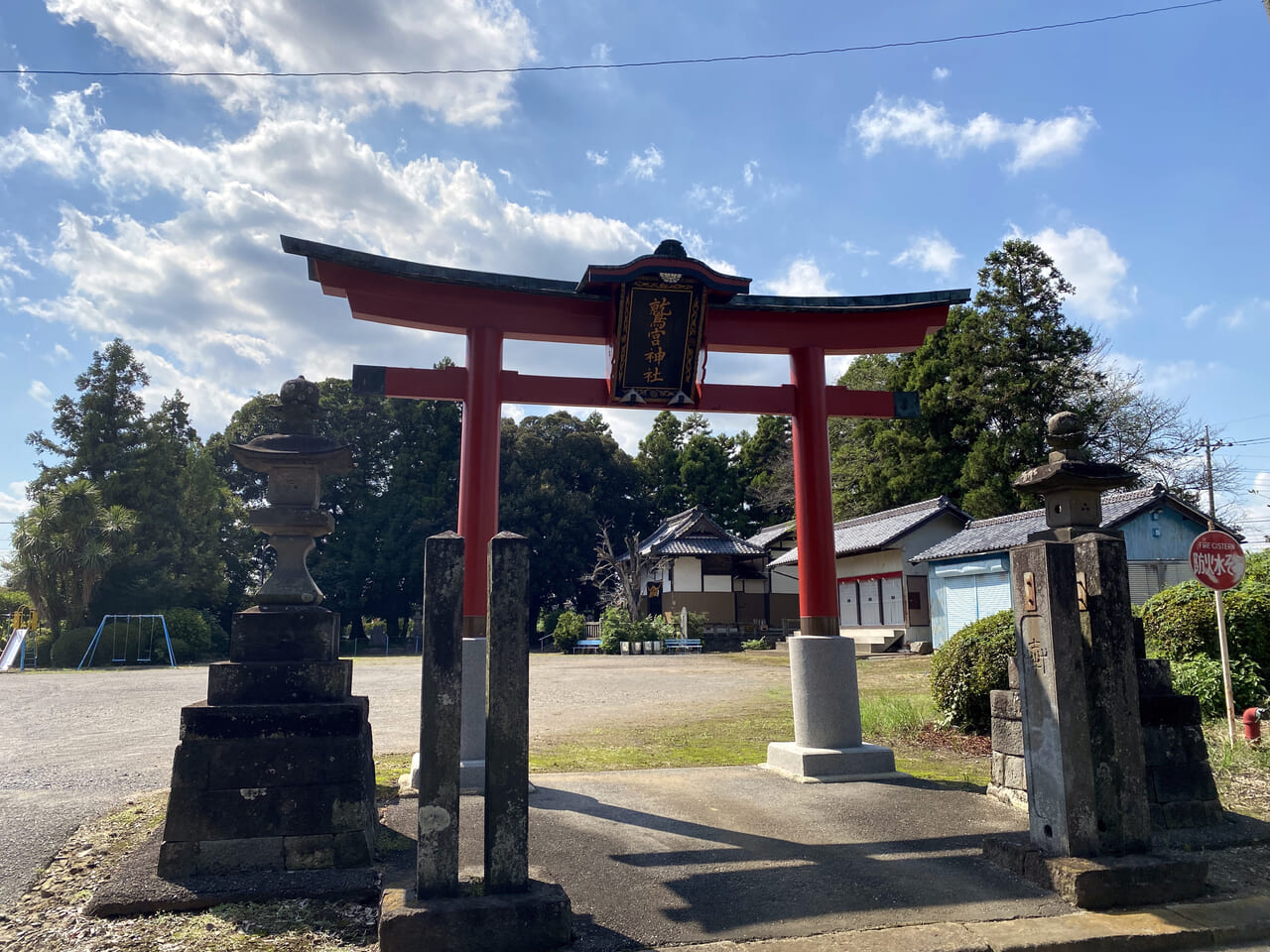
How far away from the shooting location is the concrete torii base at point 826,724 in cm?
716

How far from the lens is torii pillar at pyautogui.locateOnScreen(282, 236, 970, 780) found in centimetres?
721

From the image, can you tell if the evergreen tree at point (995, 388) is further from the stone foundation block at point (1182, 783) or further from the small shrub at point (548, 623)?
the stone foundation block at point (1182, 783)

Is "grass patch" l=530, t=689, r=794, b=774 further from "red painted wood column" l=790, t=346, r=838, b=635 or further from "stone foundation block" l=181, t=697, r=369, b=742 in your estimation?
"stone foundation block" l=181, t=697, r=369, b=742

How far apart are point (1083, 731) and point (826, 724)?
3.12 metres

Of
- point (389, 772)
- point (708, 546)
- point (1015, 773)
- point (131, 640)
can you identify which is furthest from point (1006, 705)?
point (708, 546)

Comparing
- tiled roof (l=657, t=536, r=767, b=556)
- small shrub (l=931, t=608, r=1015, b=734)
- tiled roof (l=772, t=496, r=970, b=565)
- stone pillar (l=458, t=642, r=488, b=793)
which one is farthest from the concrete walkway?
tiled roof (l=657, t=536, r=767, b=556)

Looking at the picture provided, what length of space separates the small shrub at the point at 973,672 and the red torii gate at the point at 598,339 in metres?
2.25

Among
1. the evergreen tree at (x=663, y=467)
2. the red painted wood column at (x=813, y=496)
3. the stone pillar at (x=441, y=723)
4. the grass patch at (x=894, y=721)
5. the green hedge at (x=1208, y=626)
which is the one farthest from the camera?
the evergreen tree at (x=663, y=467)

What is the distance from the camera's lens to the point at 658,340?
25.6 ft

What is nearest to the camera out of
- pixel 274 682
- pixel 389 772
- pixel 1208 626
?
pixel 274 682

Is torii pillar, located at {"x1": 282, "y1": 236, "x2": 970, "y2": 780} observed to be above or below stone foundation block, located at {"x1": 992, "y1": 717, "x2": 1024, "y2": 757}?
above

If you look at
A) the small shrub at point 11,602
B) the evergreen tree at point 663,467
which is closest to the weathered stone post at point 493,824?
the small shrub at point 11,602

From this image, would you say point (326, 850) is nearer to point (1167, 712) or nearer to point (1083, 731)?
point (1083, 731)

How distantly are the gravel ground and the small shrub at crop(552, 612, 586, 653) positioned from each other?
5.74 meters
